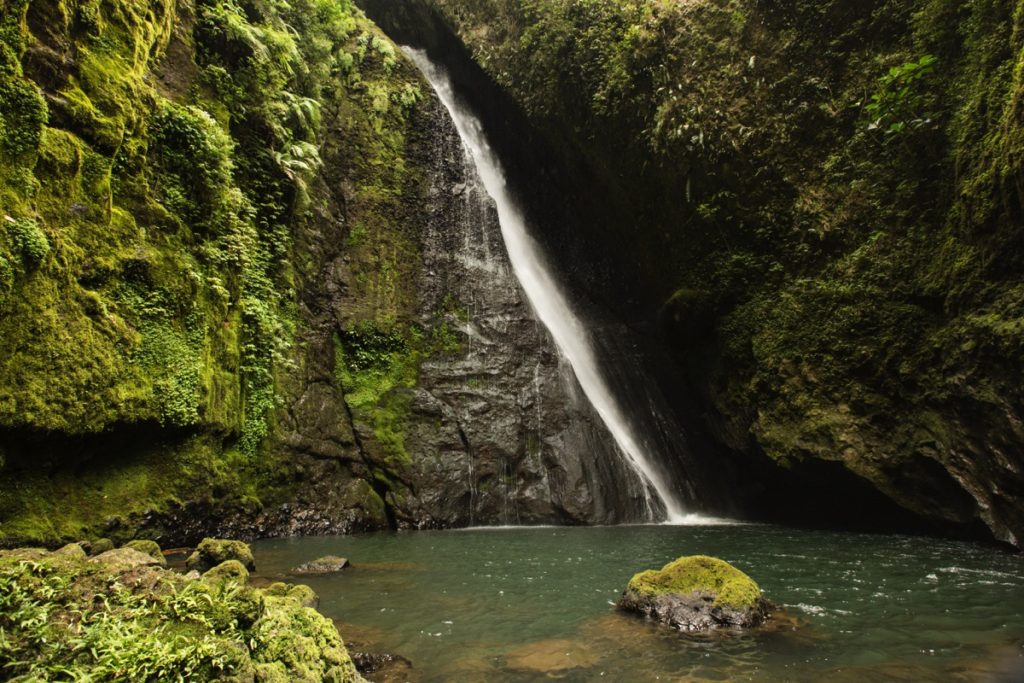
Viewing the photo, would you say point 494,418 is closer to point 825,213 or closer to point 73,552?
point 825,213

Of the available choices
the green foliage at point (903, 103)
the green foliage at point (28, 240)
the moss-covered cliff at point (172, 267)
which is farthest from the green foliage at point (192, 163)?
the green foliage at point (903, 103)

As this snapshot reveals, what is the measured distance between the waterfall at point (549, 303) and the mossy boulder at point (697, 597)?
772 cm

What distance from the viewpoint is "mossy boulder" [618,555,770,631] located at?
515cm

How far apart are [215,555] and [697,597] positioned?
5642 millimetres

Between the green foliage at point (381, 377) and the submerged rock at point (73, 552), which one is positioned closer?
the submerged rock at point (73, 552)

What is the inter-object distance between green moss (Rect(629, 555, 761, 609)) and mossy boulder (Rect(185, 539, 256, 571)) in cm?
483

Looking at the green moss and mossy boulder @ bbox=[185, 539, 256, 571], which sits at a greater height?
the green moss

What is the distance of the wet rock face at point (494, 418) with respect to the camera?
41.5 ft

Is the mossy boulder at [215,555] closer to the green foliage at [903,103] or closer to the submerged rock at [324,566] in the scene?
the submerged rock at [324,566]

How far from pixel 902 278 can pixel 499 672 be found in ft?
33.1

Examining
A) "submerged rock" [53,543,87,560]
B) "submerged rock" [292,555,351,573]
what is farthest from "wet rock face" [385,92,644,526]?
"submerged rock" [53,543,87,560]

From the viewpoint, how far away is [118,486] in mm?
8234

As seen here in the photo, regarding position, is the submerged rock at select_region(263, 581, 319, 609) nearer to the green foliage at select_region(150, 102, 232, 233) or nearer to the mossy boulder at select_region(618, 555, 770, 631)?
the mossy boulder at select_region(618, 555, 770, 631)

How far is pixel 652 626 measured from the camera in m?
5.19
